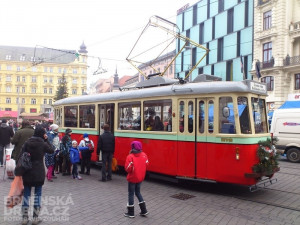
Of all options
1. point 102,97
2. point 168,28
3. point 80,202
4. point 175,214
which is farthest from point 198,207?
point 168,28

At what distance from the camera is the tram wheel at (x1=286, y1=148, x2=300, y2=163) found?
537 inches

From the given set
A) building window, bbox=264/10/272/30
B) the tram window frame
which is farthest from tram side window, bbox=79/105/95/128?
building window, bbox=264/10/272/30

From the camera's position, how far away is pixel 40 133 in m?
5.18

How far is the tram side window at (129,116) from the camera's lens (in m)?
9.02

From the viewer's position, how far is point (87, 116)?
1120 centimetres

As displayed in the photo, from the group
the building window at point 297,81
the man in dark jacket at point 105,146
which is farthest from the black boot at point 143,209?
the building window at point 297,81

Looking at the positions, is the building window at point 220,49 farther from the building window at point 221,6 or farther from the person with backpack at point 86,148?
the person with backpack at point 86,148

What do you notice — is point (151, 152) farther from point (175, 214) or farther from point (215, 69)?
point (215, 69)

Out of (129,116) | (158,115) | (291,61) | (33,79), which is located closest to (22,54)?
(33,79)

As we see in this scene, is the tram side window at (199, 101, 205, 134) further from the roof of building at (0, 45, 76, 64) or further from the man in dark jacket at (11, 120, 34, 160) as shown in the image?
the roof of building at (0, 45, 76, 64)

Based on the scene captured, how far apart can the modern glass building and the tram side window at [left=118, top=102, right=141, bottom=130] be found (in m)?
20.8

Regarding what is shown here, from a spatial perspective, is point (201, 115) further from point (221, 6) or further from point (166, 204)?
point (221, 6)

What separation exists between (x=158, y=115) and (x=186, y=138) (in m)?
1.23

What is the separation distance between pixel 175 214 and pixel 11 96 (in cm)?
8181
